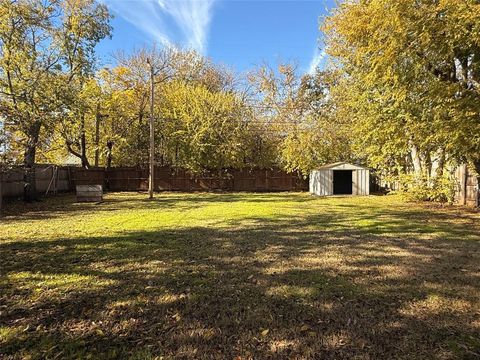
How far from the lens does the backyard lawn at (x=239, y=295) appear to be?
2.88 m

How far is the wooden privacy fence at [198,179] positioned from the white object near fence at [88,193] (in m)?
8.95

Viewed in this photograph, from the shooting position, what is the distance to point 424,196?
15562 mm

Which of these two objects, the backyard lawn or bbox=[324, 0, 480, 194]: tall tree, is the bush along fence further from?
the backyard lawn

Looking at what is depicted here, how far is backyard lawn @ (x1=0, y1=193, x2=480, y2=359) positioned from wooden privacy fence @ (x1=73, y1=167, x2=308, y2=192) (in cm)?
1722

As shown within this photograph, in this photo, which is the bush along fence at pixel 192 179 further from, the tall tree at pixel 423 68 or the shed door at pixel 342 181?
the tall tree at pixel 423 68

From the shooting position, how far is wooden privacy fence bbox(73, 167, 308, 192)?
985 inches

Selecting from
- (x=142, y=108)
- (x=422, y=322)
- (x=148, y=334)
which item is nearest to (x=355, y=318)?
(x=422, y=322)

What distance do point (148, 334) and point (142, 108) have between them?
24606 millimetres

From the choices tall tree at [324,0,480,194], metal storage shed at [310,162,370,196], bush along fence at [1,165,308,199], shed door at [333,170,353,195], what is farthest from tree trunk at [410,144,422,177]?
bush along fence at [1,165,308,199]

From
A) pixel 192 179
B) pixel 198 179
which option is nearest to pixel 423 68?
pixel 198 179

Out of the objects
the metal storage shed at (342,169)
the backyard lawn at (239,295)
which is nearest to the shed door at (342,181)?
the metal storage shed at (342,169)

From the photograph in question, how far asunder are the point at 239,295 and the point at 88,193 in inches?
535

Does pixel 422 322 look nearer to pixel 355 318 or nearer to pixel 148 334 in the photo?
pixel 355 318

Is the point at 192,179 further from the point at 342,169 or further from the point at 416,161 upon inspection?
the point at 416,161
